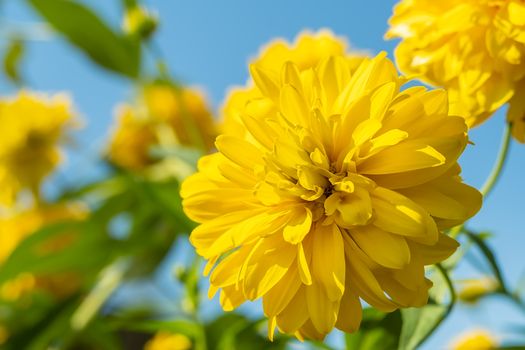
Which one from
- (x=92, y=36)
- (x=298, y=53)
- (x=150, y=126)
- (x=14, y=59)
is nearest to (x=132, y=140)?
(x=150, y=126)

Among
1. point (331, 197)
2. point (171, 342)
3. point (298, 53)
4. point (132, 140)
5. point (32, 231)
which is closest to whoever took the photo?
point (331, 197)

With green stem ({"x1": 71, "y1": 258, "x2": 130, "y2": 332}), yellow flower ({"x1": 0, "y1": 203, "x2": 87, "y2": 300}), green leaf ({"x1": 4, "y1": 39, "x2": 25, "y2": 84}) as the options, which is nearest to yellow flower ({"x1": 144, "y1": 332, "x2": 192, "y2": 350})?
green stem ({"x1": 71, "y1": 258, "x2": 130, "y2": 332})

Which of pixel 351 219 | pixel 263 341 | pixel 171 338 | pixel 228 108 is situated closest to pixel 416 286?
pixel 351 219

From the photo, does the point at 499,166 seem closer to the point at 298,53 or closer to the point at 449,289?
the point at 449,289

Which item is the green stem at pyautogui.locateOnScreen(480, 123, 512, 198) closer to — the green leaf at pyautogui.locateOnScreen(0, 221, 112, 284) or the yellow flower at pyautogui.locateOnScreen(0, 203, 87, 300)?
the green leaf at pyautogui.locateOnScreen(0, 221, 112, 284)

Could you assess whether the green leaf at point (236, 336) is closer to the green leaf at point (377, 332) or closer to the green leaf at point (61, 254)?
the green leaf at point (377, 332)

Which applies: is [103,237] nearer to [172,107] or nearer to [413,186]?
[172,107]

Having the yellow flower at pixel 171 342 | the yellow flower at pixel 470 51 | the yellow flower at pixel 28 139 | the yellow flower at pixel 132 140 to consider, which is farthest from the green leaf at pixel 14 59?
the yellow flower at pixel 470 51
